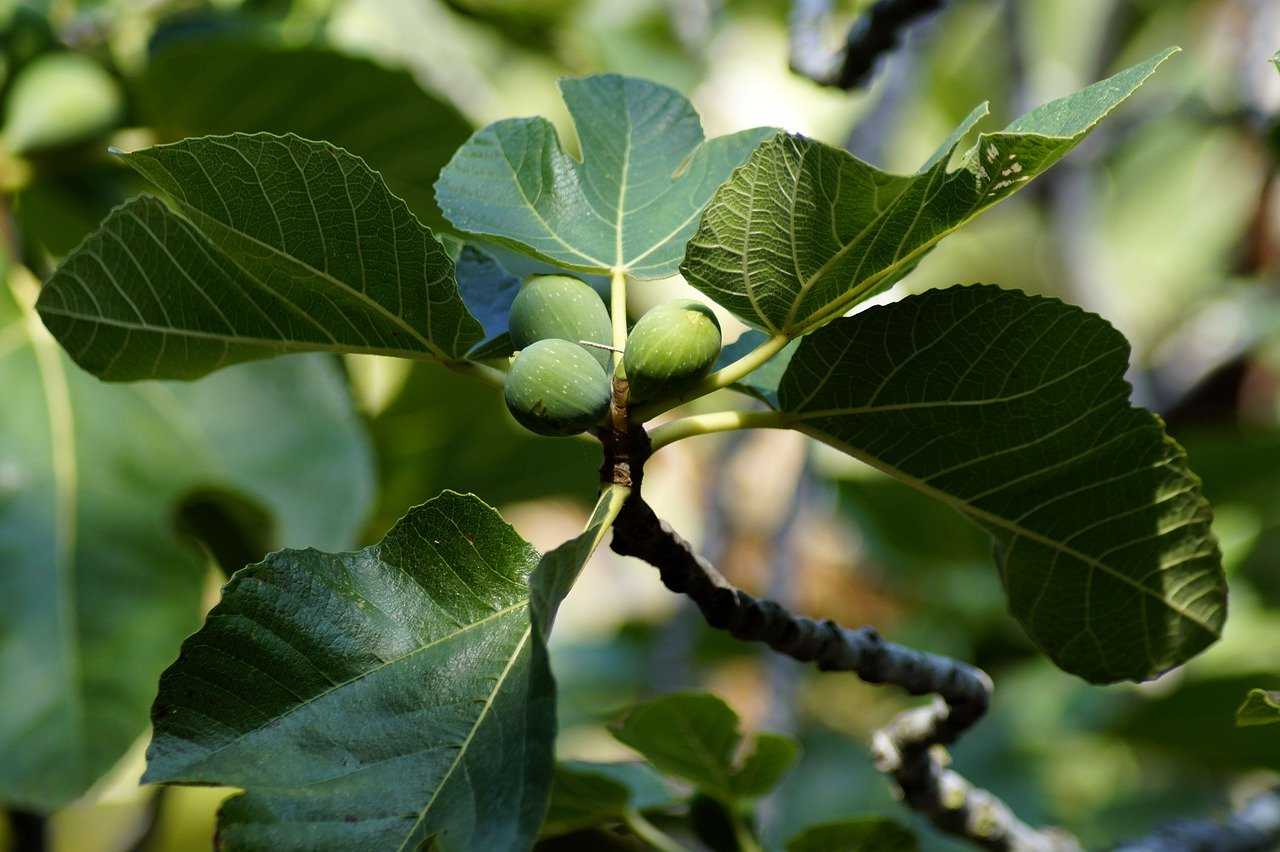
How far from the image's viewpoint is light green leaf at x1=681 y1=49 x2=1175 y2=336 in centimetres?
50

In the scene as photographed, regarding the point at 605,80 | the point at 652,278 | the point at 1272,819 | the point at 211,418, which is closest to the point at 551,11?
the point at 211,418

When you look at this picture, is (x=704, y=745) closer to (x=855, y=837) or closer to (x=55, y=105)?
(x=855, y=837)

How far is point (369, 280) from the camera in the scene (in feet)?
1.94

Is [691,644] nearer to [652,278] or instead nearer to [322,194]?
[652,278]

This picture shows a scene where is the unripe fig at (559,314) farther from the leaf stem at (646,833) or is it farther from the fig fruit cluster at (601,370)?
the leaf stem at (646,833)

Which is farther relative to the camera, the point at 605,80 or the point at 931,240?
the point at 605,80

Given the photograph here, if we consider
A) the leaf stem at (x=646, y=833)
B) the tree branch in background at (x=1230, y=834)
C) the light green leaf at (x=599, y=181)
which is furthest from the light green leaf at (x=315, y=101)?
the tree branch in background at (x=1230, y=834)

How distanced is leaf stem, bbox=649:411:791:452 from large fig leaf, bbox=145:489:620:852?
58 millimetres

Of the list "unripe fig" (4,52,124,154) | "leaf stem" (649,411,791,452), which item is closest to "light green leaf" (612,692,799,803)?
"leaf stem" (649,411,791,452)

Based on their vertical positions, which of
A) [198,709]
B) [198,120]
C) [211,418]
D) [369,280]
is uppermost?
[198,120]

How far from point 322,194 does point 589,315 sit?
0.14m

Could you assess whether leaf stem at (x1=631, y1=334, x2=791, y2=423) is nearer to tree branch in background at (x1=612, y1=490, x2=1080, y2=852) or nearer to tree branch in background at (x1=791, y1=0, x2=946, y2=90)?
tree branch in background at (x1=612, y1=490, x2=1080, y2=852)

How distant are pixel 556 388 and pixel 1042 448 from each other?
25 cm

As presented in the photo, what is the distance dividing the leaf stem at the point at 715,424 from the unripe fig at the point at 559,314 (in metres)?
0.05
